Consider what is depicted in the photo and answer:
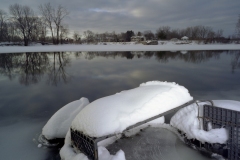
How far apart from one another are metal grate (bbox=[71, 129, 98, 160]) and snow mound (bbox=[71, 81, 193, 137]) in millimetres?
87

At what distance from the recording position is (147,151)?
3.22 m

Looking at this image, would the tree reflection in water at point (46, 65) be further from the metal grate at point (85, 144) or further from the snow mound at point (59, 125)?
the metal grate at point (85, 144)

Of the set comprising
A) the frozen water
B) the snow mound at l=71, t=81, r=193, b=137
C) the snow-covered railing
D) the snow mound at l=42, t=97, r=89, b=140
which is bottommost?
the frozen water

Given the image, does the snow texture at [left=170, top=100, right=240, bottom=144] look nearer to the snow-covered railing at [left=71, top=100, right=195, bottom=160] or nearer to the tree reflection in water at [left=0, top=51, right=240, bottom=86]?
the snow-covered railing at [left=71, top=100, right=195, bottom=160]

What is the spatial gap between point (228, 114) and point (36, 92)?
26.0 feet

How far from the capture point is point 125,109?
2.75 metres

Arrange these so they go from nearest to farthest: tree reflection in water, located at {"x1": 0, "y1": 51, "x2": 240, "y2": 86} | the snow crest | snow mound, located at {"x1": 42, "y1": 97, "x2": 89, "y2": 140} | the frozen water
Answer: the snow crest
the frozen water
snow mound, located at {"x1": 42, "y1": 97, "x2": 89, "y2": 140}
tree reflection in water, located at {"x1": 0, "y1": 51, "x2": 240, "y2": 86}

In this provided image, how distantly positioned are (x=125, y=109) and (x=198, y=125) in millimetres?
1587

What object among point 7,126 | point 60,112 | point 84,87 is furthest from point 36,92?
point 60,112

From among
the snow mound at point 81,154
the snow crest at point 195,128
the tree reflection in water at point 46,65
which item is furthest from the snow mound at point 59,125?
the tree reflection in water at point 46,65

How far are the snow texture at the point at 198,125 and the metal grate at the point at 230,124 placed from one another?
0.30ft

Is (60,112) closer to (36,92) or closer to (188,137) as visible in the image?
(188,137)

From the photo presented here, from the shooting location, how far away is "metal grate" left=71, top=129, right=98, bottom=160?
2.28m

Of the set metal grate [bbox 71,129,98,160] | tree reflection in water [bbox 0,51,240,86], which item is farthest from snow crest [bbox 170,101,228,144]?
tree reflection in water [bbox 0,51,240,86]
